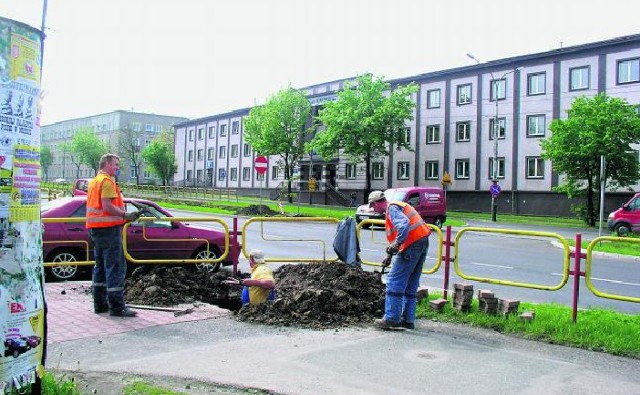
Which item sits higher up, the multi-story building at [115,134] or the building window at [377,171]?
Answer: the multi-story building at [115,134]

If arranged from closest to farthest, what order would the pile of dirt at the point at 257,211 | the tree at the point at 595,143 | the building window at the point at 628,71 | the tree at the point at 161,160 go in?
the tree at the point at 595,143 → the pile of dirt at the point at 257,211 → the building window at the point at 628,71 → the tree at the point at 161,160

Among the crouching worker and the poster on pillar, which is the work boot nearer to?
the crouching worker

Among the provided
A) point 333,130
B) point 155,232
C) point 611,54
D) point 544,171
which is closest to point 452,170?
point 544,171

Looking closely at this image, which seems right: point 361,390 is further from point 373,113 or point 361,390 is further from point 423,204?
point 373,113

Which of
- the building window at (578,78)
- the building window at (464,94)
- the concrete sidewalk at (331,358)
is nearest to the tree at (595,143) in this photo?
the building window at (578,78)

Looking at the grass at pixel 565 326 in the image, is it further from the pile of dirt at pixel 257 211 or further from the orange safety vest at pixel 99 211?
the pile of dirt at pixel 257 211

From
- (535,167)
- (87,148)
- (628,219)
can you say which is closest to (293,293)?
(628,219)

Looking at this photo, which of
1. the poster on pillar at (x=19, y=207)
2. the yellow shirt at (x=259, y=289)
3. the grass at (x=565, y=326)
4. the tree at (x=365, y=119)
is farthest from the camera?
the tree at (x=365, y=119)

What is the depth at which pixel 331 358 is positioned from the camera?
5172mm

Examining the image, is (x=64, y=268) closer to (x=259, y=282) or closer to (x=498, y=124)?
(x=259, y=282)

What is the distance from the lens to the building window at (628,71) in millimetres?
35188

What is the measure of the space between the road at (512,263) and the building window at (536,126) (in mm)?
21423

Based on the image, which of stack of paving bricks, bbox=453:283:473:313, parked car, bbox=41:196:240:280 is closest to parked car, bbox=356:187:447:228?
parked car, bbox=41:196:240:280

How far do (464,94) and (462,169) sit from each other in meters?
6.06
